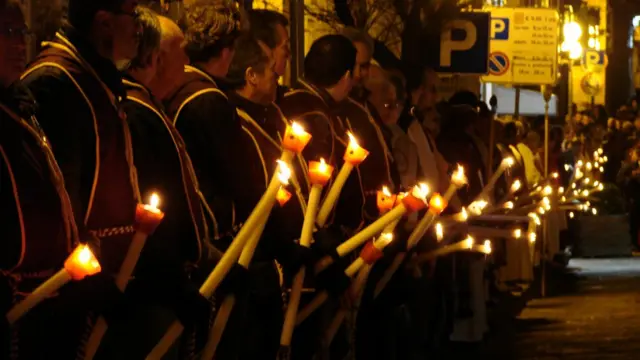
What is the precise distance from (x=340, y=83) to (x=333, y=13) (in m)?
7.49

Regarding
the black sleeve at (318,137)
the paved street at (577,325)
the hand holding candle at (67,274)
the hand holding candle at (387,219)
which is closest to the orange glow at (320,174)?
the hand holding candle at (387,219)

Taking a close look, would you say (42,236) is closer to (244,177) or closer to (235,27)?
(244,177)

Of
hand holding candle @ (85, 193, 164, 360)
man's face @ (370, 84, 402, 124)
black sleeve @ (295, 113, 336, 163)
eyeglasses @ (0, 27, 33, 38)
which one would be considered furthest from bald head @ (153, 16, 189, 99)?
man's face @ (370, 84, 402, 124)

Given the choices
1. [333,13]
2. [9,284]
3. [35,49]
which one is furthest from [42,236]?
[333,13]

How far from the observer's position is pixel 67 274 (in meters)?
3.99

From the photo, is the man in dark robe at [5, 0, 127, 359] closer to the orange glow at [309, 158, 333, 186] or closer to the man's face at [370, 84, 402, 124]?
the orange glow at [309, 158, 333, 186]

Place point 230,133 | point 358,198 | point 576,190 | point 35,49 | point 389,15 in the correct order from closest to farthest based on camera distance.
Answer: point 230,133, point 35,49, point 358,198, point 389,15, point 576,190

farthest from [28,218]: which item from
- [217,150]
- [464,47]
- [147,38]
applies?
[464,47]

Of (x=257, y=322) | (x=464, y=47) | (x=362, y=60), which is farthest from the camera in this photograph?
(x=464, y=47)

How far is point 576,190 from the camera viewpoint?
2023 cm

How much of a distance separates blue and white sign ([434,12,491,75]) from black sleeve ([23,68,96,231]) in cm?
1132

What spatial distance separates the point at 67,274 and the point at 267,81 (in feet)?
10.3

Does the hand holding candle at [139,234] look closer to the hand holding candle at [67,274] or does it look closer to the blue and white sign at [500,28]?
the hand holding candle at [67,274]

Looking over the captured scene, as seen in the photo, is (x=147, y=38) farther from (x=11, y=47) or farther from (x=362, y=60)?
(x=362, y=60)
